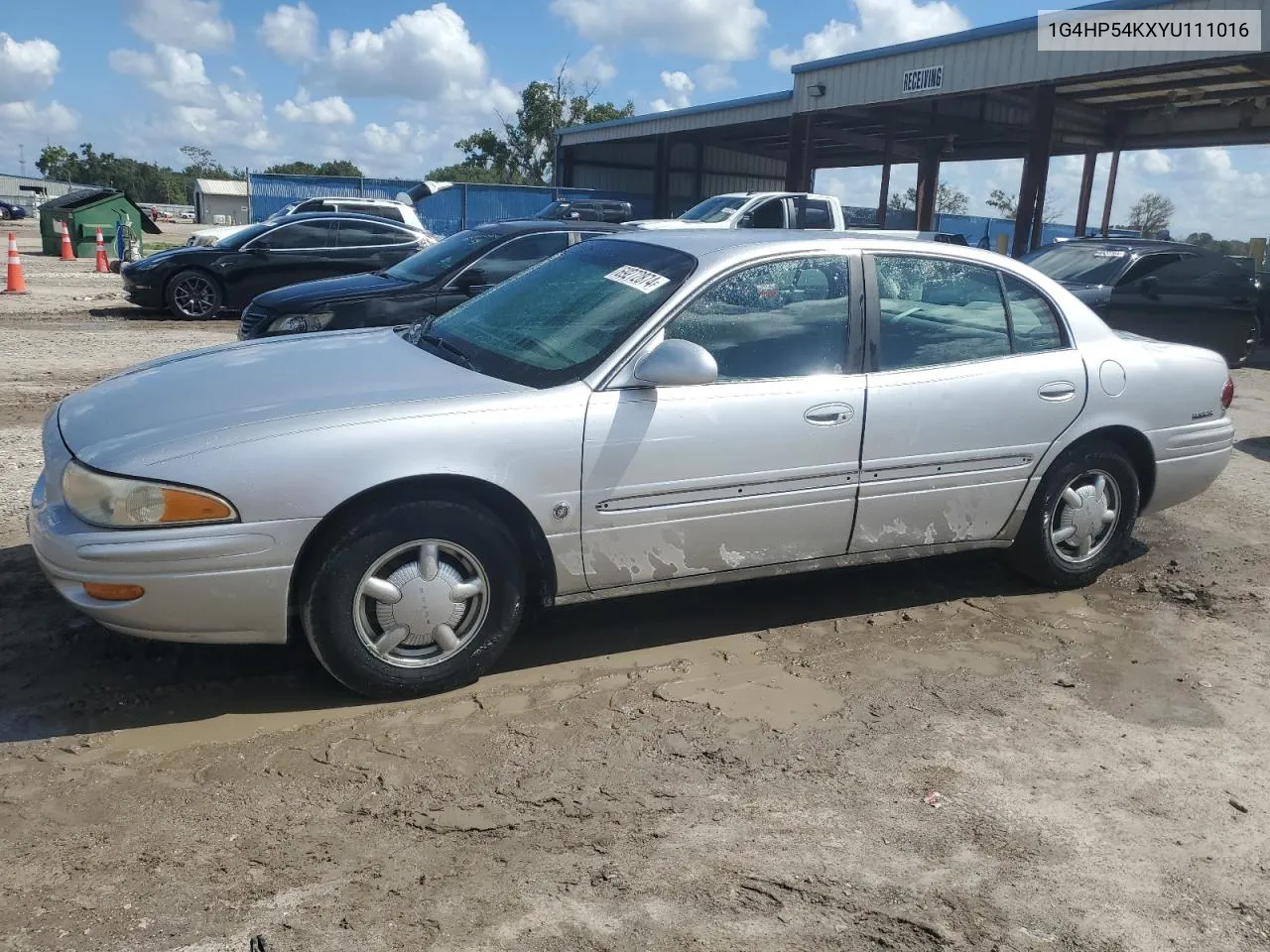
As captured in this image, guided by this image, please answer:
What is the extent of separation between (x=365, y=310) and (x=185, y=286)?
21.4 ft

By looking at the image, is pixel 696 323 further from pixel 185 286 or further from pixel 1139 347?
pixel 185 286

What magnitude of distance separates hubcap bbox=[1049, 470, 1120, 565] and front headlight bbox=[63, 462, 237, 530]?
3.56 m

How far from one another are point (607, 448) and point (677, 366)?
38 cm

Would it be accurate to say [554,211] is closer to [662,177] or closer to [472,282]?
[662,177]

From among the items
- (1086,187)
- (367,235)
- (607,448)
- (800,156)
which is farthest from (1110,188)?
(607,448)

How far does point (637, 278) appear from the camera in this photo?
4.05 metres

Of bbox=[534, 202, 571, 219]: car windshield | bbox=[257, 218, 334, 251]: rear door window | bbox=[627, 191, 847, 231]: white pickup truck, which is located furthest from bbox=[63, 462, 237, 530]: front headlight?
bbox=[534, 202, 571, 219]: car windshield

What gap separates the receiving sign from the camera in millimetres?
20750

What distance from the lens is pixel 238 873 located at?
2559mm

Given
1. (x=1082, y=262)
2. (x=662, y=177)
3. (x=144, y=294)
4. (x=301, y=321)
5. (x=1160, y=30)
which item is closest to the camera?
(x=301, y=321)

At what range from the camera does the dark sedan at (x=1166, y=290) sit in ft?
37.5

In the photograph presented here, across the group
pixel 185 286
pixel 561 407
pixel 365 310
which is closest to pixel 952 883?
pixel 561 407

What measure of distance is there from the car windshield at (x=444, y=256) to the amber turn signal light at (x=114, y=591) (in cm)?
548

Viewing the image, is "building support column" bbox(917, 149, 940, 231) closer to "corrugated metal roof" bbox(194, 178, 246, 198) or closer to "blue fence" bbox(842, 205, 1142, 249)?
"blue fence" bbox(842, 205, 1142, 249)
